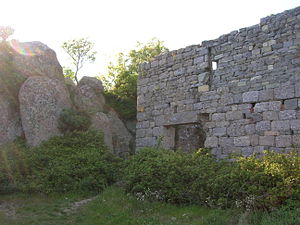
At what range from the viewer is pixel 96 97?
1387 cm

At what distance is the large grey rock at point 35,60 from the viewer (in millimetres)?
12438

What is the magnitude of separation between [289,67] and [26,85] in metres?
8.66

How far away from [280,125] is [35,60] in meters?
9.12

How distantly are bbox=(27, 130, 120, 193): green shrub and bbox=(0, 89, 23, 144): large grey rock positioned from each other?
1.64m

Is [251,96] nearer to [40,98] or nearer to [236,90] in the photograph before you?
[236,90]

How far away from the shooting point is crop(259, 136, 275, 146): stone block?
25.9 ft

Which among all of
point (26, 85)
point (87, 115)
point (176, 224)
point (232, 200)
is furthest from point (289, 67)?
point (26, 85)

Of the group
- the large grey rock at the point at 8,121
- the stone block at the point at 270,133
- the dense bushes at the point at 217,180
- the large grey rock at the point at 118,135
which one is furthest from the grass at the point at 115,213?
the large grey rock at the point at 118,135

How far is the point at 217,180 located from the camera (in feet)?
20.5

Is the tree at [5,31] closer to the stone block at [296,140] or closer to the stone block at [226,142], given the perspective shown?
the stone block at [226,142]

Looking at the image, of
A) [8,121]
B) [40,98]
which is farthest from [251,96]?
[8,121]

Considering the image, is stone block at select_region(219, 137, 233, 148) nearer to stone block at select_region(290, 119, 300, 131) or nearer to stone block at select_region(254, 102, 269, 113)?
stone block at select_region(254, 102, 269, 113)

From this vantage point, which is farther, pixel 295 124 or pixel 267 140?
pixel 267 140

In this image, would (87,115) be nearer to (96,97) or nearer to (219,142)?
(96,97)
